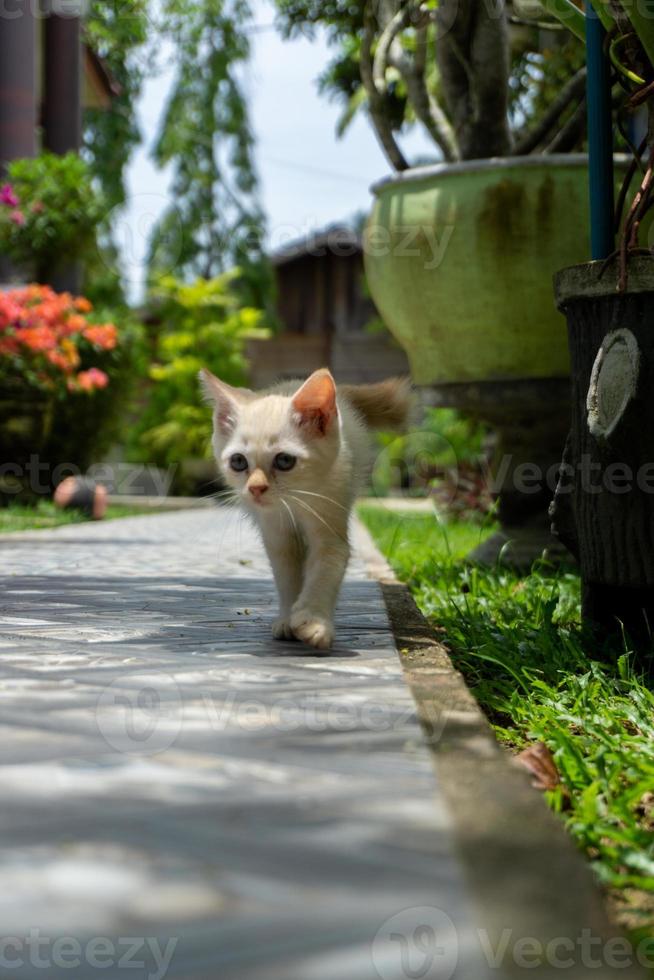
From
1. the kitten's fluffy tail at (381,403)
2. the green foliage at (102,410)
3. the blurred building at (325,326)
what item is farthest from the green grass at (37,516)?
the blurred building at (325,326)

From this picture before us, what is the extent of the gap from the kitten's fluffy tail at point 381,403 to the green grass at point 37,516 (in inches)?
158

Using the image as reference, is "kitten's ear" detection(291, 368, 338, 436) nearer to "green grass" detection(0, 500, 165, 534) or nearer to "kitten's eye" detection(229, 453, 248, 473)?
"kitten's eye" detection(229, 453, 248, 473)

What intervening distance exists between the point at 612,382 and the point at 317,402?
79cm

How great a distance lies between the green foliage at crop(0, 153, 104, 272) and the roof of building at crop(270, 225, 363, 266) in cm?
513

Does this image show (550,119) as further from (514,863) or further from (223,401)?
(514,863)

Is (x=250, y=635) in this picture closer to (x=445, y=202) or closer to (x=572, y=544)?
(x=572, y=544)

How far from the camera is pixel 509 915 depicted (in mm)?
1127

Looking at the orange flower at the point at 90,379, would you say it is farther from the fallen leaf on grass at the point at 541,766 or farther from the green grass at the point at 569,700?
the fallen leaf on grass at the point at 541,766

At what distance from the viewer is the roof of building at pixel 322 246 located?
17266 millimetres

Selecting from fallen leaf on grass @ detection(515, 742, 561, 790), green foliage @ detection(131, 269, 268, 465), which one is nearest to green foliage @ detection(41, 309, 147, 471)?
green foliage @ detection(131, 269, 268, 465)

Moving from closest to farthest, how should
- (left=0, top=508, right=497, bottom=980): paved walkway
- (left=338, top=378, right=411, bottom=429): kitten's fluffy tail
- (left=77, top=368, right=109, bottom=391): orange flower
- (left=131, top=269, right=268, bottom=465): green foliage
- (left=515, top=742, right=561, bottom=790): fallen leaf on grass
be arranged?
(left=0, top=508, right=497, bottom=980): paved walkway → (left=515, top=742, right=561, bottom=790): fallen leaf on grass → (left=338, top=378, right=411, bottom=429): kitten's fluffy tail → (left=77, top=368, right=109, bottom=391): orange flower → (left=131, top=269, right=268, bottom=465): green foliage

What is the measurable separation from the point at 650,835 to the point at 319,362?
19.2 metres

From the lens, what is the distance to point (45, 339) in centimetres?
930

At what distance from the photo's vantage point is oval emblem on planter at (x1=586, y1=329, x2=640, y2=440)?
2.71 meters
